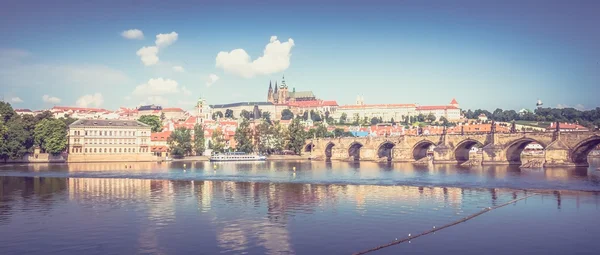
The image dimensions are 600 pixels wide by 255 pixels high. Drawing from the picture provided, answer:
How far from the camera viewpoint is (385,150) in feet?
357

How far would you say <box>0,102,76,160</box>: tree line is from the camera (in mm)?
91750

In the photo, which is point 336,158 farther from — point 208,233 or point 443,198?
point 208,233

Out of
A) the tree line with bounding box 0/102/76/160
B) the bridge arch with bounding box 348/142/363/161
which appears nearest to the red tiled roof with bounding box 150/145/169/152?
the tree line with bounding box 0/102/76/160

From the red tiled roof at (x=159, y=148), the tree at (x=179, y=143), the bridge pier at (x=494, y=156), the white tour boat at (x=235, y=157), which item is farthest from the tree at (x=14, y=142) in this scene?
the bridge pier at (x=494, y=156)

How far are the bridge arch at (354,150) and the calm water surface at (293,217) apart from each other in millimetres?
55042

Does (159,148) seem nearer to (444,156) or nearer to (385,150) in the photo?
(385,150)

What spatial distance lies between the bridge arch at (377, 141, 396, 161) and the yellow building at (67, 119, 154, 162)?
42.9 m

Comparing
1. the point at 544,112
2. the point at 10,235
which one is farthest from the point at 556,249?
the point at 544,112

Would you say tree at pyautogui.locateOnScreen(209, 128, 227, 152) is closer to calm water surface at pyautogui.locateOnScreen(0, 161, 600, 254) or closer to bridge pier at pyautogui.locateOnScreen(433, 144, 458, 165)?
bridge pier at pyautogui.locateOnScreen(433, 144, 458, 165)

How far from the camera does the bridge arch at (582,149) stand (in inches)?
2597

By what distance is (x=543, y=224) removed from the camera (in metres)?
29.0

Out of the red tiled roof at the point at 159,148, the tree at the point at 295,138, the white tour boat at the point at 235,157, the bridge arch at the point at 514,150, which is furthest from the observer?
the tree at the point at 295,138

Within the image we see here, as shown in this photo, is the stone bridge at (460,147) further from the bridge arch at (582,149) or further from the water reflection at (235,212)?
the water reflection at (235,212)

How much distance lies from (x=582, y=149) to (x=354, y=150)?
159ft
